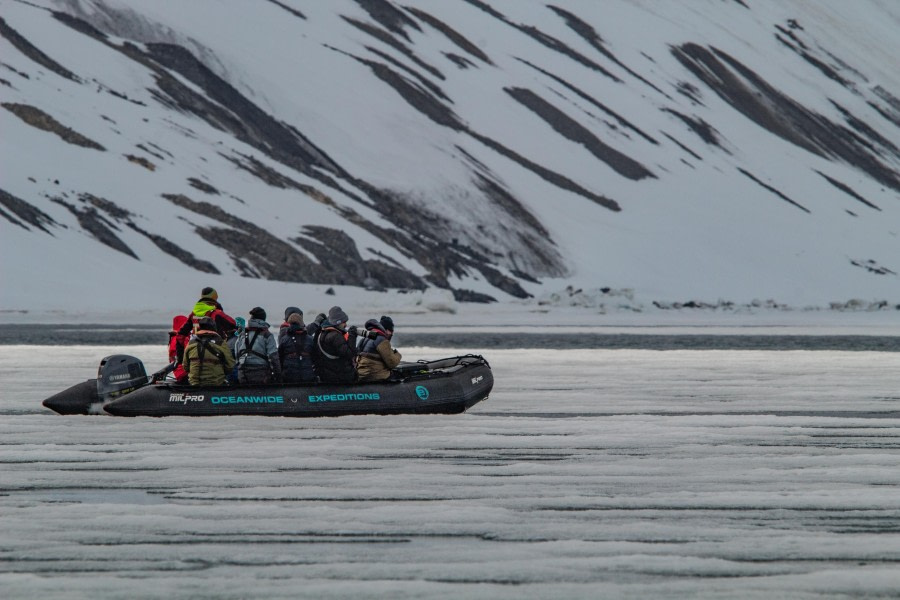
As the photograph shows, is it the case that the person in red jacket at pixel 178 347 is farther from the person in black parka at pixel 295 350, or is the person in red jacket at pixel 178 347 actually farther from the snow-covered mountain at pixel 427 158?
the snow-covered mountain at pixel 427 158

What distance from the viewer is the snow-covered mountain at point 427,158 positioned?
6300 cm

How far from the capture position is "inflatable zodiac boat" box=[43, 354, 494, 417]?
15.8 metres

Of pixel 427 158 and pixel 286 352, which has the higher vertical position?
pixel 286 352

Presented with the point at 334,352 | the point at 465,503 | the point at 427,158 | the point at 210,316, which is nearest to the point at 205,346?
the point at 210,316

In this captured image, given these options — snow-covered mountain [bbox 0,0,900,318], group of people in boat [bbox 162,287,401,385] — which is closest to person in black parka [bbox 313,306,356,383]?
group of people in boat [bbox 162,287,401,385]

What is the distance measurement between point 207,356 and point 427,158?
72.3 meters

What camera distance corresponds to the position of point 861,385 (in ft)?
67.5

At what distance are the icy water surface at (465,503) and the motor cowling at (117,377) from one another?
69 centimetres

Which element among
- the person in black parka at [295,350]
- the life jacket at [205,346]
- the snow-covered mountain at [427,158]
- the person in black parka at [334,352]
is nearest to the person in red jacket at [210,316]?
the life jacket at [205,346]

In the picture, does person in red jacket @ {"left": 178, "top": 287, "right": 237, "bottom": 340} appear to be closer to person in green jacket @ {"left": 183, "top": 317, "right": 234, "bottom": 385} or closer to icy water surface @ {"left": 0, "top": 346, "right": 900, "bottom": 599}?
person in green jacket @ {"left": 183, "top": 317, "right": 234, "bottom": 385}

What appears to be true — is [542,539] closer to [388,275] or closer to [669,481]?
[669,481]

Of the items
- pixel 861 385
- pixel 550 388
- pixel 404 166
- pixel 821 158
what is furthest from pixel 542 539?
pixel 821 158

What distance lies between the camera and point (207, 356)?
15.9m

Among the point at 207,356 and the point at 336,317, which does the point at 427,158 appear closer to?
the point at 336,317
